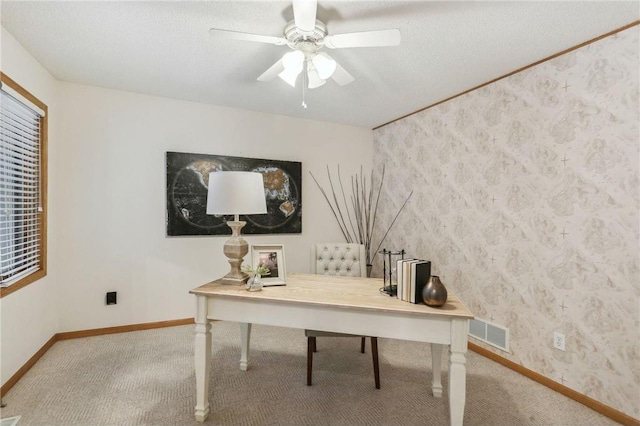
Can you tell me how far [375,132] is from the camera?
4.30 meters

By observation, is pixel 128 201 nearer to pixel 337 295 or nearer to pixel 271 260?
pixel 271 260

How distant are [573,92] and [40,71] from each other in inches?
156

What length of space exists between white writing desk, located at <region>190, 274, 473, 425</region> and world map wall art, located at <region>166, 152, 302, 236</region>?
1.64 meters

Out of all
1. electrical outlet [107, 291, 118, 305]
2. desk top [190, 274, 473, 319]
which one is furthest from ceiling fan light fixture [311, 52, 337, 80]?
electrical outlet [107, 291, 118, 305]

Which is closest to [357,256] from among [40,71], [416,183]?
[416,183]

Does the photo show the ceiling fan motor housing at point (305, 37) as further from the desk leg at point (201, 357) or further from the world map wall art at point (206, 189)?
the world map wall art at point (206, 189)

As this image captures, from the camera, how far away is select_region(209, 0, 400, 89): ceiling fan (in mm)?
1626

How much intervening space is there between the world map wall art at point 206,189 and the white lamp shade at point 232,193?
5.16 ft

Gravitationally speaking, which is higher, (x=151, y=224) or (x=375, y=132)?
(x=375, y=132)

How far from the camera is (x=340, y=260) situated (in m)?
2.85

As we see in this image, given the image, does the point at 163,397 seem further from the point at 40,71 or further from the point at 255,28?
the point at 40,71

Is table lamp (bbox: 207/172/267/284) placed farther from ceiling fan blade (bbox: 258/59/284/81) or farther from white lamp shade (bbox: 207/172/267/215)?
ceiling fan blade (bbox: 258/59/284/81)

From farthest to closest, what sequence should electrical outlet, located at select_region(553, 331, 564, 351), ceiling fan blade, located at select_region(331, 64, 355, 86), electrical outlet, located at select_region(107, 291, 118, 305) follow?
electrical outlet, located at select_region(107, 291, 118, 305)
electrical outlet, located at select_region(553, 331, 564, 351)
ceiling fan blade, located at select_region(331, 64, 355, 86)

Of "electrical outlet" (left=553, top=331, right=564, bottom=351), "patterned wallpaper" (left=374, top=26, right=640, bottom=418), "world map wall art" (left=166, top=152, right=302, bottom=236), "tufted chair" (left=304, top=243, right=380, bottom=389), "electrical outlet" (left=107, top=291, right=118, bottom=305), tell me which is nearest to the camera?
"patterned wallpaper" (left=374, top=26, right=640, bottom=418)
